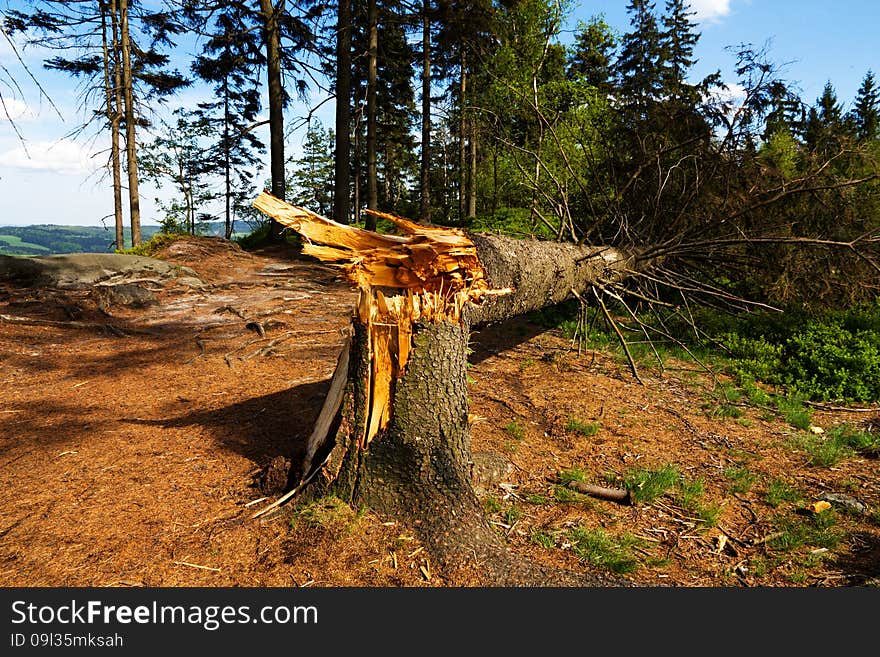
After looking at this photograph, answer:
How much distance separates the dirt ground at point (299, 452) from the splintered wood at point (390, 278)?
62 centimetres

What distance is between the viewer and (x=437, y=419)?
9.19 feet

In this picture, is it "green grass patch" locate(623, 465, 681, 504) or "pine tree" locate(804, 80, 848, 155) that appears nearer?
"green grass patch" locate(623, 465, 681, 504)

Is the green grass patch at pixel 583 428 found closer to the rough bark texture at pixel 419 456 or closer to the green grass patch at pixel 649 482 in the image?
the green grass patch at pixel 649 482

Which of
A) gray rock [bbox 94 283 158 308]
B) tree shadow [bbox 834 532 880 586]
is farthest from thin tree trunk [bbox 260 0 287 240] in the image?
tree shadow [bbox 834 532 880 586]

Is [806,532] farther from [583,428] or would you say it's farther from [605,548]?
[583,428]

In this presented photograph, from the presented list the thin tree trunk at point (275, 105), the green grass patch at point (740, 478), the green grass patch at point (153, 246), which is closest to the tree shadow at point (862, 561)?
the green grass patch at point (740, 478)

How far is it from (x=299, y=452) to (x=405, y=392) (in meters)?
1.04

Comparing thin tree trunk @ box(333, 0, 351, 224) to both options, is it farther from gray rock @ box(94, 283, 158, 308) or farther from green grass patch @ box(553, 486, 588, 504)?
green grass patch @ box(553, 486, 588, 504)

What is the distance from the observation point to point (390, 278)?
2.76 metres

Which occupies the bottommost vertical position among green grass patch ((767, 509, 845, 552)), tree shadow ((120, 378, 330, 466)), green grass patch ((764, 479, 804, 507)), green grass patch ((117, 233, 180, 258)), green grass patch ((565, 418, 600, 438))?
green grass patch ((767, 509, 845, 552))

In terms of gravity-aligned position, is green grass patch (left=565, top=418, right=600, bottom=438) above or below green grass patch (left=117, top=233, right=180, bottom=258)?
below

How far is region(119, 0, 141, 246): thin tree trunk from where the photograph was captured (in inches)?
554

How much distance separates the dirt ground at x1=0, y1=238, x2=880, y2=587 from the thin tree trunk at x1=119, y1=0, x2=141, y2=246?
30.2 ft

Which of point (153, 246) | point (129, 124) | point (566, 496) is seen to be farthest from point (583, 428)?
point (129, 124)
